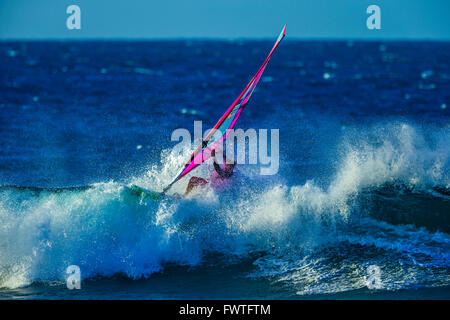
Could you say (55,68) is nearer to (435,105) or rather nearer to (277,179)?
(435,105)

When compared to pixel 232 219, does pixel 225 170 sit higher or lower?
higher

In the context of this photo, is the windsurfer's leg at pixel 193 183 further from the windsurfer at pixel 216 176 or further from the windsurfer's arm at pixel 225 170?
the windsurfer's arm at pixel 225 170

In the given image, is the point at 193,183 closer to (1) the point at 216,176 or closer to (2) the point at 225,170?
(1) the point at 216,176

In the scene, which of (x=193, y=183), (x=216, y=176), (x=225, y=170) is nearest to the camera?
(x=225, y=170)

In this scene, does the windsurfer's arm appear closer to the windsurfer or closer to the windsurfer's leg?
the windsurfer

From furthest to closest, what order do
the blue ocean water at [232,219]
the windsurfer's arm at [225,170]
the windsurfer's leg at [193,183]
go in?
1. the windsurfer's leg at [193,183]
2. the windsurfer's arm at [225,170]
3. the blue ocean water at [232,219]

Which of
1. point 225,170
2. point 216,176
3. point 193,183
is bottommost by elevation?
point 193,183

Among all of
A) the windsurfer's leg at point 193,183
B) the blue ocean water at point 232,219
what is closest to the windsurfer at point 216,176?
the windsurfer's leg at point 193,183

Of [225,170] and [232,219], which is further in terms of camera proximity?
[232,219]

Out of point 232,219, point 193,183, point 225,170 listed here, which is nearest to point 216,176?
point 225,170

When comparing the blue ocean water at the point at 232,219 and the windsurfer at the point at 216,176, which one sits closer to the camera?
the blue ocean water at the point at 232,219

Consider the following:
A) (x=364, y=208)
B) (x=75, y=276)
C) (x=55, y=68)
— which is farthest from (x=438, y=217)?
(x=55, y=68)

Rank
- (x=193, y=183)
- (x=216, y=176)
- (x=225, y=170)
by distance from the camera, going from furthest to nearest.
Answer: (x=193, y=183), (x=216, y=176), (x=225, y=170)
